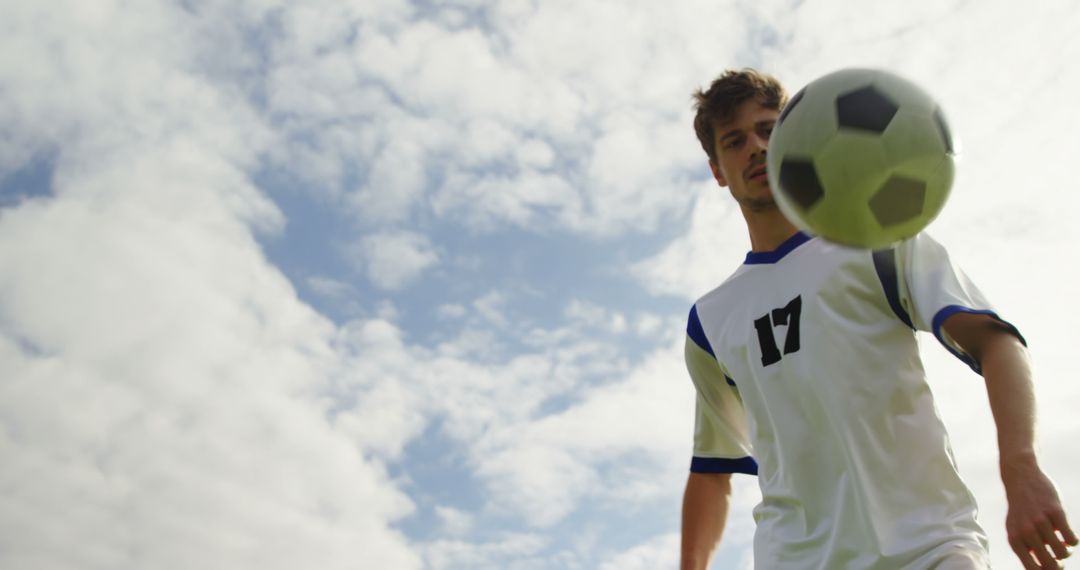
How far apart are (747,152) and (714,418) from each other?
1.53 metres

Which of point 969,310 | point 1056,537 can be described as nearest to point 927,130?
point 969,310

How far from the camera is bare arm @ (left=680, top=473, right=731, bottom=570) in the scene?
17.2 feet

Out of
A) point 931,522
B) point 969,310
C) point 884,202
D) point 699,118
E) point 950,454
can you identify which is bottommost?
point 931,522

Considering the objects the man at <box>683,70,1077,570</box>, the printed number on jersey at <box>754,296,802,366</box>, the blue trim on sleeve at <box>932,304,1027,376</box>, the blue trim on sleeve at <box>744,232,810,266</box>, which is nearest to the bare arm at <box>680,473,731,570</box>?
the man at <box>683,70,1077,570</box>

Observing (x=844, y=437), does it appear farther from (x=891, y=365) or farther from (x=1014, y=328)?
(x=1014, y=328)

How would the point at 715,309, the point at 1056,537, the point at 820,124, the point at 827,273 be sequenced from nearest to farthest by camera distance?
1. the point at 1056,537
2. the point at 820,124
3. the point at 827,273
4. the point at 715,309

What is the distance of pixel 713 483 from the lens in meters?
5.43

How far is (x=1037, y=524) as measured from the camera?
10.6 ft

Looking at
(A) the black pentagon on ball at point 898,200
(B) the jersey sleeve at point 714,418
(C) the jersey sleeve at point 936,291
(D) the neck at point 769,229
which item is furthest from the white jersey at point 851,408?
(B) the jersey sleeve at point 714,418

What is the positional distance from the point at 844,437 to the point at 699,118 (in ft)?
7.24

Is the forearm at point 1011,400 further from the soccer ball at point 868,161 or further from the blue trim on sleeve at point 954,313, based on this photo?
the soccer ball at point 868,161

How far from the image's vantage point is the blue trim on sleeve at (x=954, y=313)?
382 cm

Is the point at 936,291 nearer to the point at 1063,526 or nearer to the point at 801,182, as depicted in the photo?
the point at 801,182

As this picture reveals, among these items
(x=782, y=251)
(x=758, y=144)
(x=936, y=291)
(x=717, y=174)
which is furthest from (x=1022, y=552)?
(x=717, y=174)
